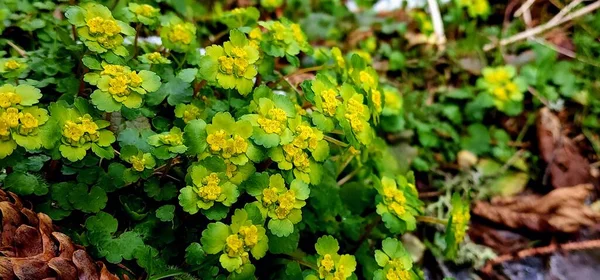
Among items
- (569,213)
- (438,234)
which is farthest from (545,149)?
(438,234)

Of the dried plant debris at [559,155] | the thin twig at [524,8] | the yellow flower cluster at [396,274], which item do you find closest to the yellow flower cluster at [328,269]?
the yellow flower cluster at [396,274]

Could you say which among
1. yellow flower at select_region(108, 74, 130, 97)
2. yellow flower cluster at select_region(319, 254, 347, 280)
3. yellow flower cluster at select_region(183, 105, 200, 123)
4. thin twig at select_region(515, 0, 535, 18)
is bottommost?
thin twig at select_region(515, 0, 535, 18)

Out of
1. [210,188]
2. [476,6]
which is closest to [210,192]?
[210,188]

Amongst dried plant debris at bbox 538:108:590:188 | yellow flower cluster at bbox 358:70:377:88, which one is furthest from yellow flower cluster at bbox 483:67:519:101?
yellow flower cluster at bbox 358:70:377:88

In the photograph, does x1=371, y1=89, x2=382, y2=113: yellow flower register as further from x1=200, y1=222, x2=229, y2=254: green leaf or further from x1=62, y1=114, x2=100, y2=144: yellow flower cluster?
x1=62, y1=114, x2=100, y2=144: yellow flower cluster

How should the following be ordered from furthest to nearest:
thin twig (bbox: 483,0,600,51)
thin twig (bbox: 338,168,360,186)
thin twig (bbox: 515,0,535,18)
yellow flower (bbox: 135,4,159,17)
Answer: thin twig (bbox: 515,0,535,18), thin twig (bbox: 483,0,600,51), thin twig (bbox: 338,168,360,186), yellow flower (bbox: 135,4,159,17)

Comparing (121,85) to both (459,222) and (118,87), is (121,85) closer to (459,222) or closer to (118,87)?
(118,87)
